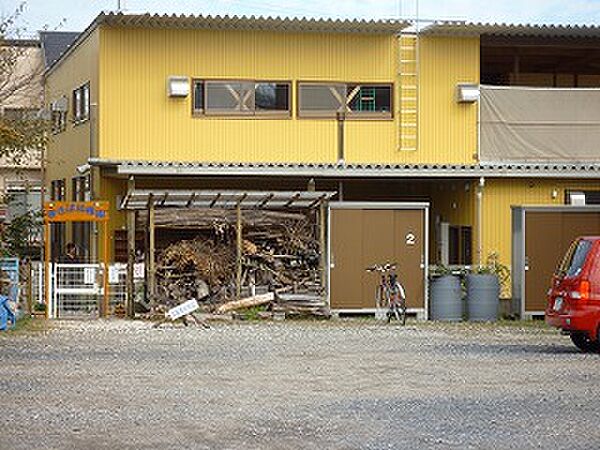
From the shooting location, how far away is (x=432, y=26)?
32.6 meters

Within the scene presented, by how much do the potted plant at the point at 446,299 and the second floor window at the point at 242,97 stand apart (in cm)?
666

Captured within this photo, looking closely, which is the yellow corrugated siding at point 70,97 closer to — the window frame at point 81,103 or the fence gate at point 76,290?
the window frame at point 81,103

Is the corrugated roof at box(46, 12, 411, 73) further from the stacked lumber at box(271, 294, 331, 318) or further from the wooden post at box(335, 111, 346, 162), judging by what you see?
the stacked lumber at box(271, 294, 331, 318)

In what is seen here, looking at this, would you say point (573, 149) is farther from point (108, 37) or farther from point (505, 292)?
point (108, 37)

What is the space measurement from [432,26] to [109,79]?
7743mm

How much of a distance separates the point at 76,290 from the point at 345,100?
342 inches

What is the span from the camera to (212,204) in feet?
93.4

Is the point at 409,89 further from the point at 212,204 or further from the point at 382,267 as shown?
the point at 212,204

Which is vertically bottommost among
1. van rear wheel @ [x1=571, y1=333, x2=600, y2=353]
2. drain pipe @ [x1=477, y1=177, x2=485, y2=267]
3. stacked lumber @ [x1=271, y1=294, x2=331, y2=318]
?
van rear wheel @ [x1=571, y1=333, x2=600, y2=353]

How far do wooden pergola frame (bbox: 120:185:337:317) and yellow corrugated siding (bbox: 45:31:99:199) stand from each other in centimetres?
547

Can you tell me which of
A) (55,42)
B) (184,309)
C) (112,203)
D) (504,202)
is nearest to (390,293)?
(184,309)

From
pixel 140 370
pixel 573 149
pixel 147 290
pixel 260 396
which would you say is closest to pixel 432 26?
pixel 573 149

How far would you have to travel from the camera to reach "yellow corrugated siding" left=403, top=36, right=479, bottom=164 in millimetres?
33375

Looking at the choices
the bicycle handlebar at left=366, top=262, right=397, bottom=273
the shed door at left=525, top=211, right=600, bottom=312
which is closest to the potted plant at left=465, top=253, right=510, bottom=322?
the shed door at left=525, top=211, right=600, bottom=312
